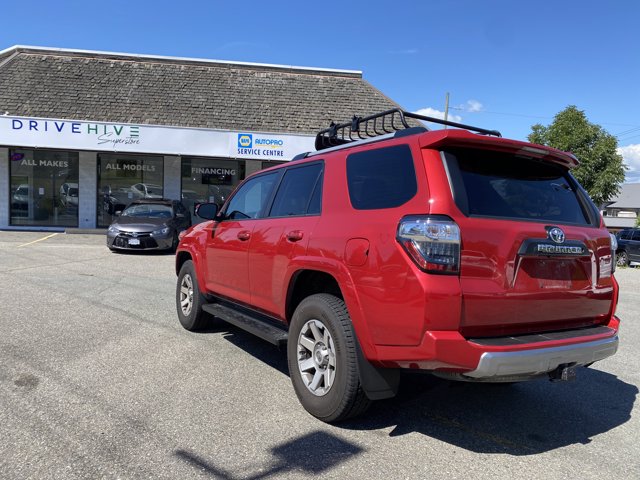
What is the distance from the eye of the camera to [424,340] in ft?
9.50

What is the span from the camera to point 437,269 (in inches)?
113

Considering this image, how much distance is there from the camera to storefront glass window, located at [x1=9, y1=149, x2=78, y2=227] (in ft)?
60.4

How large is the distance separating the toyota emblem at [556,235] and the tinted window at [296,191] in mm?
1813

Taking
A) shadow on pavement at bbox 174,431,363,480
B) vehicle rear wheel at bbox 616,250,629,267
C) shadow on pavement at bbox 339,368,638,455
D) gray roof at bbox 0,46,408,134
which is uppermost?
gray roof at bbox 0,46,408,134

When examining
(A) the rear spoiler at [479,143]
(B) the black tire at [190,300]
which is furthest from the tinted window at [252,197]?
(A) the rear spoiler at [479,143]

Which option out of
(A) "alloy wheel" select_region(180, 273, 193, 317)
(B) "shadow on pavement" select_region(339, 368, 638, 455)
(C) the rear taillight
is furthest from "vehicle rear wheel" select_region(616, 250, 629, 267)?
(C) the rear taillight

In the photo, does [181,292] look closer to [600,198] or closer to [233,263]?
[233,263]

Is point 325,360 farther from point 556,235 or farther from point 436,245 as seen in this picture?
point 556,235

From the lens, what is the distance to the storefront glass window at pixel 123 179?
739 inches

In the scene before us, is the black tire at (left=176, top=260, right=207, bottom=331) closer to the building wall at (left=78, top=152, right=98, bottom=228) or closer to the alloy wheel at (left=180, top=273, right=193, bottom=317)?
the alloy wheel at (left=180, top=273, right=193, bottom=317)

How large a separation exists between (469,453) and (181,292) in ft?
13.5

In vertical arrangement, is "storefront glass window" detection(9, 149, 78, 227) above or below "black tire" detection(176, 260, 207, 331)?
above

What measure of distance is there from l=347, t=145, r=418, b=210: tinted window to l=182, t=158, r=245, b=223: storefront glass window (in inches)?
635

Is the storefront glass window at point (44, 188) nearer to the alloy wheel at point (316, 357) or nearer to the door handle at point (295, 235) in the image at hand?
the door handle at point (295, 235)
